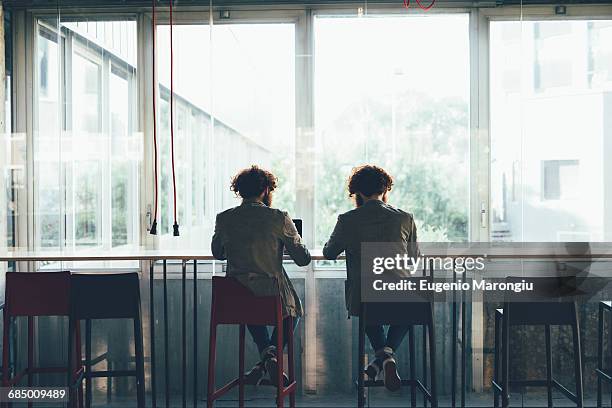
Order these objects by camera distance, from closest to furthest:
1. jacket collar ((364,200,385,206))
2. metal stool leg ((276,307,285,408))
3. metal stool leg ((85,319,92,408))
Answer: metal stool leg ((276,307,285,408)), jacket collar ((364,200,385,206)), metal stool leg ((85,319,92,408))

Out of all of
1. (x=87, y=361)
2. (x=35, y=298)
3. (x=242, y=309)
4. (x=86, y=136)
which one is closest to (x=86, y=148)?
(x=86, y=136)

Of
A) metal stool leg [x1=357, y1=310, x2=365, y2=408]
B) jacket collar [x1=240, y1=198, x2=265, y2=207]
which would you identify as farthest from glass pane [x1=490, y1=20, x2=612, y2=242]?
jacket collar [x1=240, y1=198, x2=265, y2=207]

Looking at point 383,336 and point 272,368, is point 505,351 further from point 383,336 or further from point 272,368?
point 272,368

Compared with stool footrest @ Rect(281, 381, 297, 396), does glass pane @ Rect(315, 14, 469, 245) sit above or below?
above

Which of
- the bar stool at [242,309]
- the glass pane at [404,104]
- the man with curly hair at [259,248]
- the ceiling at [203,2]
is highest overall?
the ceiling at [203,2]

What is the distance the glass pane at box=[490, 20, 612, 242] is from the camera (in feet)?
14.5

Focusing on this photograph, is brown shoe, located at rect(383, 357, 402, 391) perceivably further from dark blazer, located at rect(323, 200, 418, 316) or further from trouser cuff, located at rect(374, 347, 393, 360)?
dark blazer, located at rect(323, 200, 418, 316)

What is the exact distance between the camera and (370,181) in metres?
3.44

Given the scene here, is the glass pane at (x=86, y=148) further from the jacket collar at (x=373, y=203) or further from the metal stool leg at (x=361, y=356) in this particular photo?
the metal stool leg at (x=361, y=356)

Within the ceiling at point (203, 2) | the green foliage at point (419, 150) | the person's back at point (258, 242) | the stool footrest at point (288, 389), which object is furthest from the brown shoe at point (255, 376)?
the ceiling at point (203, 2)

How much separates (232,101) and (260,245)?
1.54 m

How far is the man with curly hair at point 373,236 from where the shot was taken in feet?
10.8

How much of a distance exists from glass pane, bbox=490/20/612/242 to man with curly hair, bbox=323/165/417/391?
137cm

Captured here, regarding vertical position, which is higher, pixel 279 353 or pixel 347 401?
pixel 279 353
